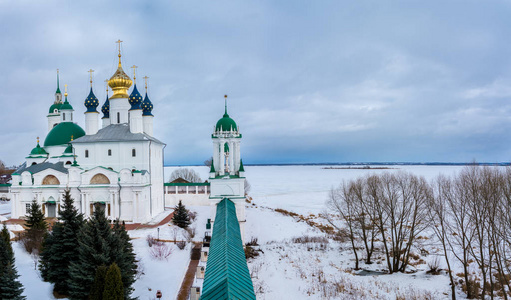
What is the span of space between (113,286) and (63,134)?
979 inches

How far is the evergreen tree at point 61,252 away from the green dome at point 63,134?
1923 cm

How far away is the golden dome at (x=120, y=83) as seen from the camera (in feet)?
88.8

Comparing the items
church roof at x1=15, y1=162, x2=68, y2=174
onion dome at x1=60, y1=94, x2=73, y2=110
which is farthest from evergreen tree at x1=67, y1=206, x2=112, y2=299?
onion dome at x1=60, y1=94, x2=73, y2=110

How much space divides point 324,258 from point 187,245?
7891 mm

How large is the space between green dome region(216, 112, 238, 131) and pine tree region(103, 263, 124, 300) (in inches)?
351

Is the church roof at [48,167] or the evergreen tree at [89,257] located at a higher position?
the church roof at [48,167]

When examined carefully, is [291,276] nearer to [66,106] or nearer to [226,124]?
[226,124]

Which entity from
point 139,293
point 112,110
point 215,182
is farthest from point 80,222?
A: point 112,110

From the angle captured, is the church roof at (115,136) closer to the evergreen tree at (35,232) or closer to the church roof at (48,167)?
the church roof at (48,167)

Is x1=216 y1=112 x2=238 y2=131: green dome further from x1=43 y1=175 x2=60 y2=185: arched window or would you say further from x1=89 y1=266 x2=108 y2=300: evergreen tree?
x1=43 y1=175 x2=60 y2=185: arched window

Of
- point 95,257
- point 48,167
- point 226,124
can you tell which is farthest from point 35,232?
point 226,124

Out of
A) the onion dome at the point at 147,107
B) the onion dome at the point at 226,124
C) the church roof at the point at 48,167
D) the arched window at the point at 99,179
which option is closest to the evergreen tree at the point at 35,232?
the arched window at the point at 99,179

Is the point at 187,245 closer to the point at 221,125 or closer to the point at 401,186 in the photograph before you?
the point at 221,125

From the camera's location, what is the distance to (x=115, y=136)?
2542cm
